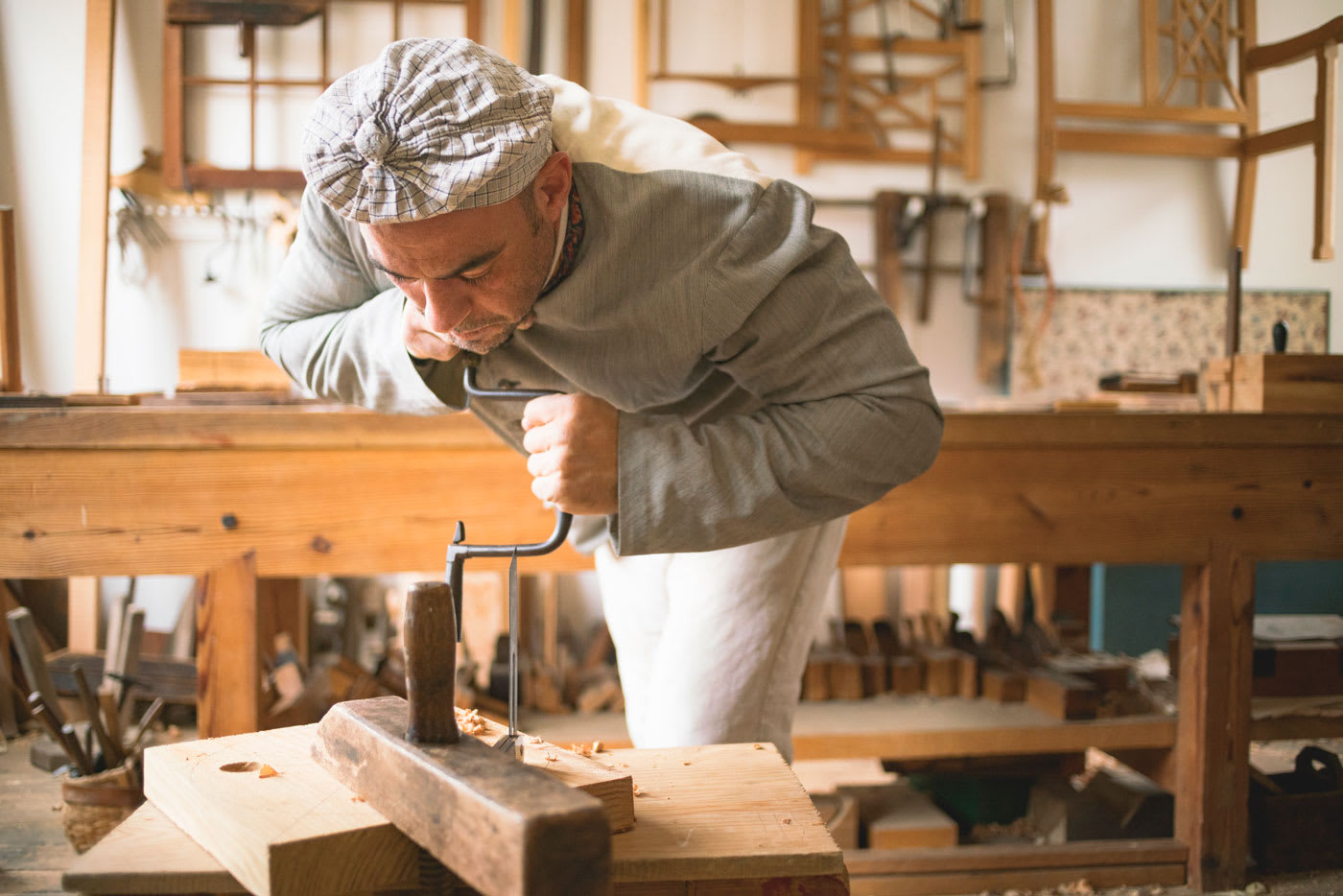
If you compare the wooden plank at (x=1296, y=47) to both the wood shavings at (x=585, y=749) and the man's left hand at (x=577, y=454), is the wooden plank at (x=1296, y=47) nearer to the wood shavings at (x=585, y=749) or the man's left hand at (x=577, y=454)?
the man's left hand at (x=577, y=454)

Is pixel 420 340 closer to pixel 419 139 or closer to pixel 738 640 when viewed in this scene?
pixel 419 139

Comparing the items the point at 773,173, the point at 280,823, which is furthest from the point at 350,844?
the point at 773,173

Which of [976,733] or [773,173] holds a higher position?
[773,173]

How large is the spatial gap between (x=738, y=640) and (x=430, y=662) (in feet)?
1.88

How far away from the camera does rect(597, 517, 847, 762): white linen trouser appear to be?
1240 millimetres

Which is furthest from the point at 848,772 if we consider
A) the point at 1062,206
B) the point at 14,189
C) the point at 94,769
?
the point at 14,189

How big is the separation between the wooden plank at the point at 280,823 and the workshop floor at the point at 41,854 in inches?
45.7

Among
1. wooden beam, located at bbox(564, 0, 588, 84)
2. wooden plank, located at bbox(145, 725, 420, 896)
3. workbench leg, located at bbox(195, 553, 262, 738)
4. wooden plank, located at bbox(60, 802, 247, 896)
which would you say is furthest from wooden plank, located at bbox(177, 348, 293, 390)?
wooden beam, located at bbox(564, 0, 588, 84)

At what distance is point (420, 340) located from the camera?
112cm

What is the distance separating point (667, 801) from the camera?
850 millimetres

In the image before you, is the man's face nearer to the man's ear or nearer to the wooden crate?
the man's ear

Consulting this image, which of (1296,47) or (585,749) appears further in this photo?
(1296,47)

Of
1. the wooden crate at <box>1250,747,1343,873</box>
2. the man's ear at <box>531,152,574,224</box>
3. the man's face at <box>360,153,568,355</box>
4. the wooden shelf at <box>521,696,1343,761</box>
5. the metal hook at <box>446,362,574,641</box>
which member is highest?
the man's ear at <box>531,152,574,224</box>

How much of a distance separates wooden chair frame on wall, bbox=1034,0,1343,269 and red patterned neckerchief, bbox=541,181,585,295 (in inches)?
106
